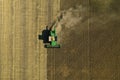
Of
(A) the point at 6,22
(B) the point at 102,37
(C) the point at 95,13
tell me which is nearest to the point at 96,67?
(B) the point at 102,37

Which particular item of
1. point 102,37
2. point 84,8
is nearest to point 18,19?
point 84,8

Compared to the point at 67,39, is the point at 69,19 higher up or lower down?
higher up

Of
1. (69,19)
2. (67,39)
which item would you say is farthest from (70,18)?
(67,39)

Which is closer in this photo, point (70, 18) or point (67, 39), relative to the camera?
point (70, 18)

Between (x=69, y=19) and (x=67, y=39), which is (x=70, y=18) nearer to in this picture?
(x=69, y=19)

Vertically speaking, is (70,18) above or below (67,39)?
above

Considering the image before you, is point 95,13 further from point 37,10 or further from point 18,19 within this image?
point 18,19

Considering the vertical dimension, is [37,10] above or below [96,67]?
above

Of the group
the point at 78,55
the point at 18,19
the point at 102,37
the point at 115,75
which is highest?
the point at 18,19

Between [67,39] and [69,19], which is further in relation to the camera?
[67,39]

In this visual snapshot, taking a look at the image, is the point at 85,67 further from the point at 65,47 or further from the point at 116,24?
the point at 116,24
